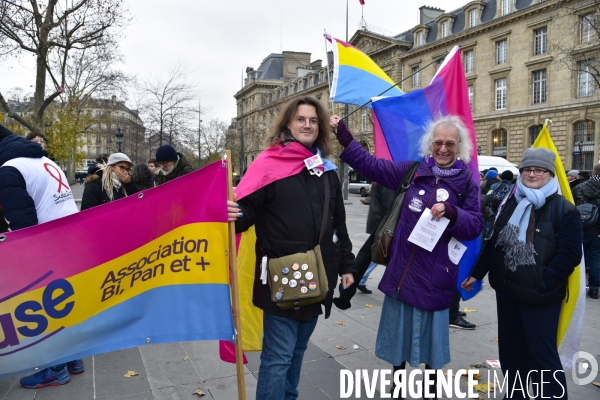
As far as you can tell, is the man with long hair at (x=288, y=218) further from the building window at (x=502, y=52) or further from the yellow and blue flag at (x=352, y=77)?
the building window at (x=502, y=52)

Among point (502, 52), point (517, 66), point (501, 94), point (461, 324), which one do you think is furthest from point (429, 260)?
point (502, 52)

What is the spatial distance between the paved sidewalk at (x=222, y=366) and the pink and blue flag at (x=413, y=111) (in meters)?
1.85

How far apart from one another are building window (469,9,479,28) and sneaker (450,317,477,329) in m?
39.9

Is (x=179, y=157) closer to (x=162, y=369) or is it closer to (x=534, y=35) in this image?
(x=162, y=369)

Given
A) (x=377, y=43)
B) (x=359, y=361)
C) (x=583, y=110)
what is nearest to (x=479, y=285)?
(x=359, y=361)

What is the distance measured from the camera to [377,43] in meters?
49.0

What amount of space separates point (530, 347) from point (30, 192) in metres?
3.75

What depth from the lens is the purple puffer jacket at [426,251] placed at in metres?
3.00

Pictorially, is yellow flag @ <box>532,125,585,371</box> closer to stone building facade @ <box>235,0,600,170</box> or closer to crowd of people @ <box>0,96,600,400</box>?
crowd of people @ <box>0,96,600,400</box>

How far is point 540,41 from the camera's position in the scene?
3394cm

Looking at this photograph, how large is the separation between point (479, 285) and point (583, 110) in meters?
33.6

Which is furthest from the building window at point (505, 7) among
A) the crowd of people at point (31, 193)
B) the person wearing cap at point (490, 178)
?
the crowd of people at point (31, 193)

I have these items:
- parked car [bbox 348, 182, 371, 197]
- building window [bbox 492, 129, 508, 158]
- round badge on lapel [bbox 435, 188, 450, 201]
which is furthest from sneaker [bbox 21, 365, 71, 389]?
building window [bbox 492, 129, 508, 158]

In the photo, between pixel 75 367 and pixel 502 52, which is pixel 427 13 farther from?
pixel 75 367
